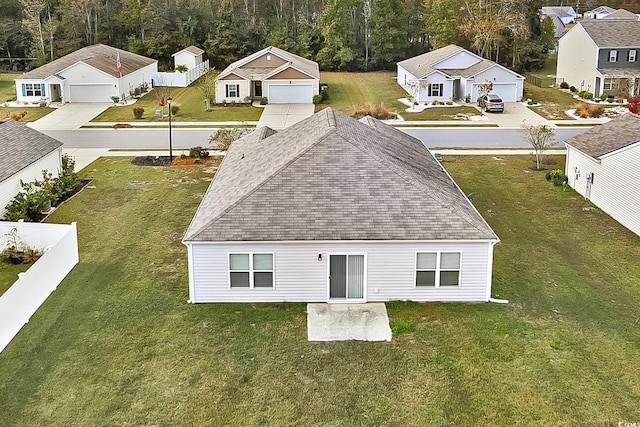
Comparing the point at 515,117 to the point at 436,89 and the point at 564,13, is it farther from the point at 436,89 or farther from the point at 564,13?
the point at 564,13

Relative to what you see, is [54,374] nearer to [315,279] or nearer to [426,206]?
[315,279]

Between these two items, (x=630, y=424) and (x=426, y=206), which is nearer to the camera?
(x=630, y=424)

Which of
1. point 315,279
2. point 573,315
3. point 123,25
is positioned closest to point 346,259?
point 315,279

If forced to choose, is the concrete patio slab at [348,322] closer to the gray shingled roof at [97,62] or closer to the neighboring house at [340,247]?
the neighboring house at [340,247]

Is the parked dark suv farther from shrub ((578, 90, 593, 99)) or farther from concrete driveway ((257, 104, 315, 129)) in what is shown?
concrete driveway ((257, 104, 315, 129))

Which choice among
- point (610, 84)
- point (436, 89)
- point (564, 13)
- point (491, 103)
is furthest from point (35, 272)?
point (564, 13)

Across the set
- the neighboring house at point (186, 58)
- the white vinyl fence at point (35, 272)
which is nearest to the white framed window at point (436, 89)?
the neighboring house at point (186, 58)
